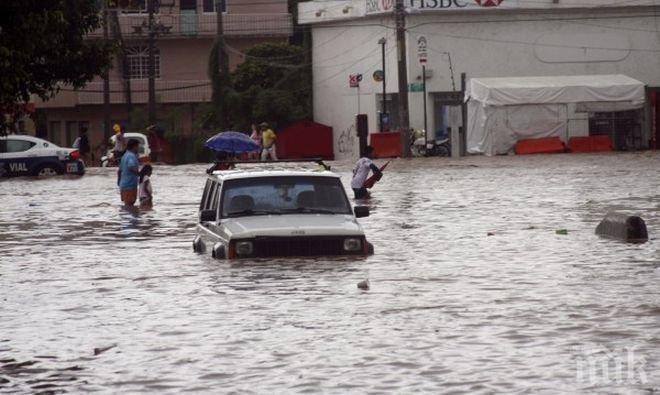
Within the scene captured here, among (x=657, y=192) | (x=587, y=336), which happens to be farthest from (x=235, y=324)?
(x=657, y=192)

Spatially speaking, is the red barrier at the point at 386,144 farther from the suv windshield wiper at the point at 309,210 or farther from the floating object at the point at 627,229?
the suv windshield wiper at the point at 309,210

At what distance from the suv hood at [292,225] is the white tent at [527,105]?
44864mm

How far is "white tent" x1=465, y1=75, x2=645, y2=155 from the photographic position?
62719 millimetres

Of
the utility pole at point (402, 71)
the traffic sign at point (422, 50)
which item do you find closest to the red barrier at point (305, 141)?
the traffic sign at point (422, 50)

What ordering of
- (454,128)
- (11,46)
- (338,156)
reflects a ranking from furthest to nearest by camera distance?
(338,156) → (454,128) → (11,46)

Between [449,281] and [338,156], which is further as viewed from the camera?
[338,156]

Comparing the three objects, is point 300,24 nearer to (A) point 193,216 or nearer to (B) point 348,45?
(B) point 348,45

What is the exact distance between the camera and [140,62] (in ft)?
276

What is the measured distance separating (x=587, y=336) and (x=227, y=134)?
133 feet

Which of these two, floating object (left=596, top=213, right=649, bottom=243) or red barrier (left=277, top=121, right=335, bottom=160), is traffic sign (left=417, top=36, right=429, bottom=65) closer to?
red barrier (left=277, top=121, right=335, bottom=160)

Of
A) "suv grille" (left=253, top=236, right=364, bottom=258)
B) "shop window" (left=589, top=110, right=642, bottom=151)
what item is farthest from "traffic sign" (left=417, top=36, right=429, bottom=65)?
"suv grille" (left=253, top=236, right=364, bottom=258)

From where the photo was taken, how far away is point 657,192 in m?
32.0

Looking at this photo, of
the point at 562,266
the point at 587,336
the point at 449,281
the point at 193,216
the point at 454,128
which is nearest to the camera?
the point at 587,336

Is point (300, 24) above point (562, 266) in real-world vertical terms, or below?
above
